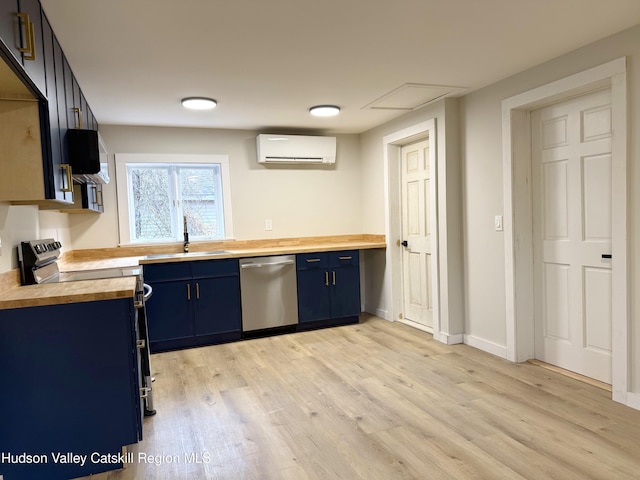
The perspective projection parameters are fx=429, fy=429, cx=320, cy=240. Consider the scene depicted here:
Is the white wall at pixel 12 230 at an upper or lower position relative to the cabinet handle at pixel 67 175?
lower

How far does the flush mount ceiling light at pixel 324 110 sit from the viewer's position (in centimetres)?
396

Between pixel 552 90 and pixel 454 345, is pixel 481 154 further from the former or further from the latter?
pixel 454 345

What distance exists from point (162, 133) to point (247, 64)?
2.06 m

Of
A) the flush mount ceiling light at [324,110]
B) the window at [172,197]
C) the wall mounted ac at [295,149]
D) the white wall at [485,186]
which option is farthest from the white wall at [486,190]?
the window at [172,197]

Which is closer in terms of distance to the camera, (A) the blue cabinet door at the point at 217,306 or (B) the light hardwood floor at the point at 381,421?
(B) the light hardwood floor at the point at 381,421

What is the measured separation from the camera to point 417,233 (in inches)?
179

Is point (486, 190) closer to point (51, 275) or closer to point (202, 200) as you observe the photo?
point (202, 200)

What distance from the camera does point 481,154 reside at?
358cm

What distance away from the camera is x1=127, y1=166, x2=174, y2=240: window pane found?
450cm

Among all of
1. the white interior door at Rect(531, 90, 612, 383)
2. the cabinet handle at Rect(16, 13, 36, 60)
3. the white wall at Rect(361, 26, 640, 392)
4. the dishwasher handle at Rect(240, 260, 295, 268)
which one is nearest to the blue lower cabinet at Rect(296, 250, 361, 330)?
the dishwasher handle at Rect(240, 260, 295, 268)

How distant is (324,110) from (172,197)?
1894 millimetres

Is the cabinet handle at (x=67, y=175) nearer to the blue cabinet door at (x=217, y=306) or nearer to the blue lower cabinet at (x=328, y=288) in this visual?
the blue cabinet door at (x=217, y=306)

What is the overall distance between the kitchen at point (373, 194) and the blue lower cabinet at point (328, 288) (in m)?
0.42

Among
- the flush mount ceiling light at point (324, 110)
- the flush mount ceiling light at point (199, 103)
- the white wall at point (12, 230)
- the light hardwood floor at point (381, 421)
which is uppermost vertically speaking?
the flush mount ceiling light at point (324, 110)
